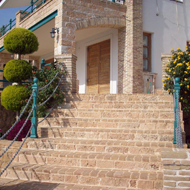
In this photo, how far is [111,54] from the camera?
427 inches

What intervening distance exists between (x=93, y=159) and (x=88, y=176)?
429mm

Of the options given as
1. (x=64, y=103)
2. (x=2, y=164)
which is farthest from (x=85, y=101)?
(x=2, y=164)

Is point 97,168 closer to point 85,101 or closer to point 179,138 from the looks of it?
point 179,138

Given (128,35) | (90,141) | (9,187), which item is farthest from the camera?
(128,35)

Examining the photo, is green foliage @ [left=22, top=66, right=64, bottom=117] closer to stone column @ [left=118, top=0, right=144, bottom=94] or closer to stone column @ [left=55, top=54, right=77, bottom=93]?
stone column @ [left=55, top=54, right=77, bottom=93]

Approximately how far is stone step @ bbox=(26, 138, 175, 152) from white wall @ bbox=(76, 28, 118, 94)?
17.9ft

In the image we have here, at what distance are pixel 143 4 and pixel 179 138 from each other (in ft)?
25.8

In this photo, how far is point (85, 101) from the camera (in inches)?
293

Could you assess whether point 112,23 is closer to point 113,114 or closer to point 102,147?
point 113,114

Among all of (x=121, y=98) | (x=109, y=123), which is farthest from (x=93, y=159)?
(x=121, y=98)

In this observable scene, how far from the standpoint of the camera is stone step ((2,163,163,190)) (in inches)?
159

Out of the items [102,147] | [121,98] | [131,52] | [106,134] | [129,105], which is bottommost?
[102,147]

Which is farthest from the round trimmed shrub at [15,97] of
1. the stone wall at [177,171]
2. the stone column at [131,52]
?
the stone wall at [177,171]

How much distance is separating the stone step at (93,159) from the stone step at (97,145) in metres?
0.13
